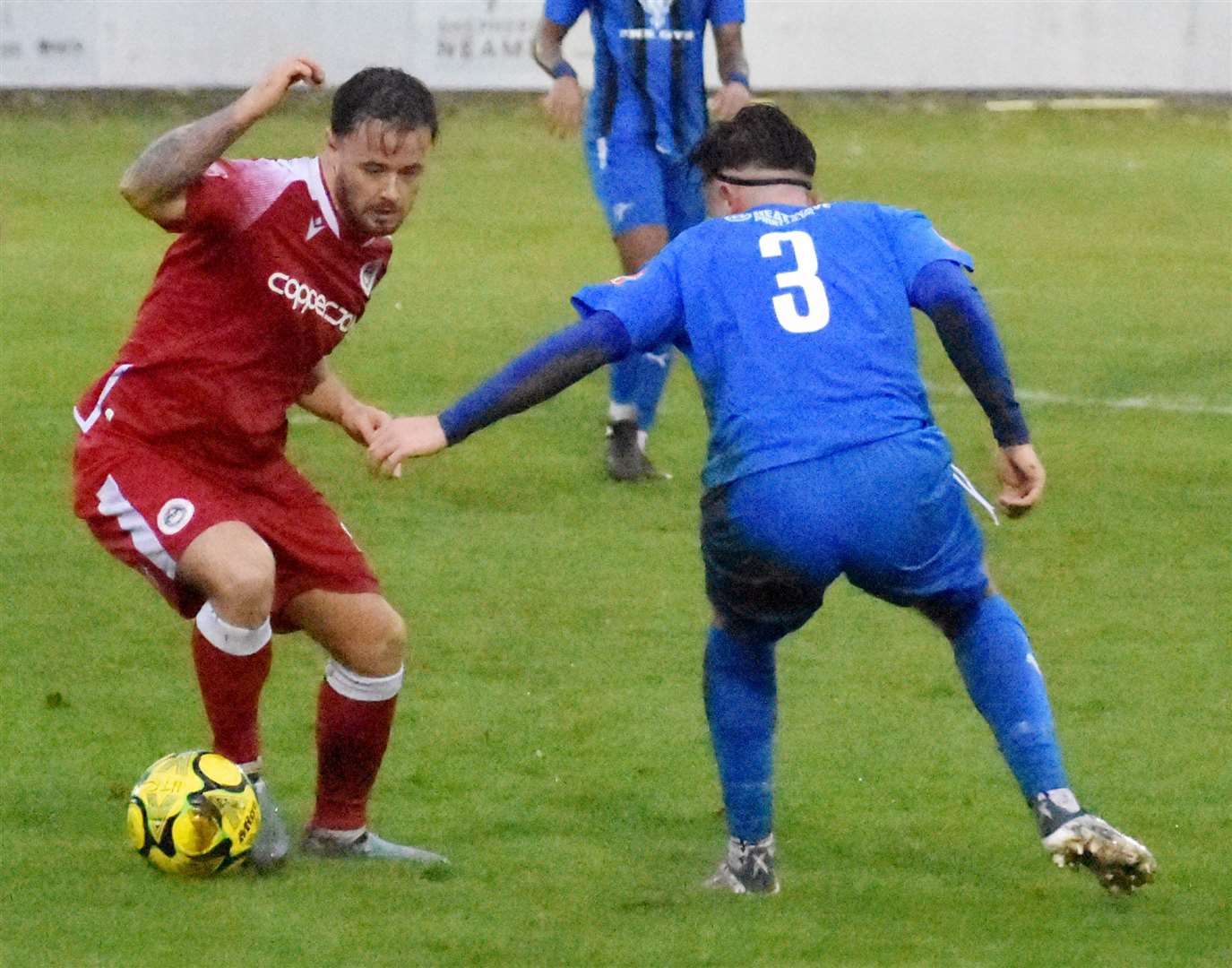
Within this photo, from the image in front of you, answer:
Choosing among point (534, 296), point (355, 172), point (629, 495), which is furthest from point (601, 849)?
point (534, 296)

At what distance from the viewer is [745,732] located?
4.97 meters

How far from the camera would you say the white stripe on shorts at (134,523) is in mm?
4992

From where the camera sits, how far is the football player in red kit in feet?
16.3

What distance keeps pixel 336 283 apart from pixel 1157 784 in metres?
2.38

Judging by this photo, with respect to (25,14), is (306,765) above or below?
above

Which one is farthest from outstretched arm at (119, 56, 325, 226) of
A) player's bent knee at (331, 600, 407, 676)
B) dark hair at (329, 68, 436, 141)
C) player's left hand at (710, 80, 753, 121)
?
player's left hand at (710, 80, 753, 121)

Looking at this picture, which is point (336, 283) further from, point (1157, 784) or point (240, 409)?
point (1157, 784)

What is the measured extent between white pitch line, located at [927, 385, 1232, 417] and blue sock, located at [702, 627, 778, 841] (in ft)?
19.1

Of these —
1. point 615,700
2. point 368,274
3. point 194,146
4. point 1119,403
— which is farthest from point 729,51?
point 194,146

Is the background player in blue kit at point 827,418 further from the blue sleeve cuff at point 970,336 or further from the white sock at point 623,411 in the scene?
the white sock at point 623,411

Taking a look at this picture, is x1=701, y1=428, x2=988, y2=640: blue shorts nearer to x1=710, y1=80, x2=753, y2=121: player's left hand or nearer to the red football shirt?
the red football shirt

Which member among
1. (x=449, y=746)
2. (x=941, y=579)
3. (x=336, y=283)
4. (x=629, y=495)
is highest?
(x=336, y=283)

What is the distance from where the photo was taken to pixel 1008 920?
15.9 ft

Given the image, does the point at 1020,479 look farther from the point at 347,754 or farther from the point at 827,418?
the point at 347,754
